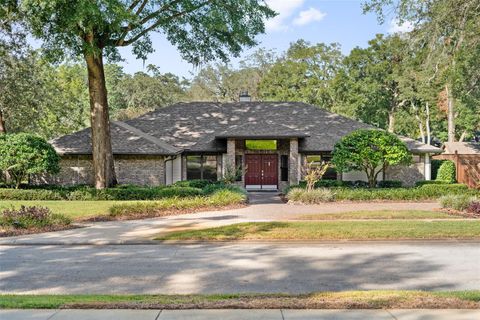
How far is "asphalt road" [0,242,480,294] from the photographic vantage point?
27.1 ft

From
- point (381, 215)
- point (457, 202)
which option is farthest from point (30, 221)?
point (457, 202)

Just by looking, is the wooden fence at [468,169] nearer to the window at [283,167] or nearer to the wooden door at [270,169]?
the window at [283,167]

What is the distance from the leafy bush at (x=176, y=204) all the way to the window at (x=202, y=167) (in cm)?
787

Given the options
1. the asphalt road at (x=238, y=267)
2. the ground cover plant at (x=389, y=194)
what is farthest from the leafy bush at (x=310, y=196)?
the asphalt road at (x=238, y=267)

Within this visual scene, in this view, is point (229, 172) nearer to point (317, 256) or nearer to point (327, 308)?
point (317, 256)

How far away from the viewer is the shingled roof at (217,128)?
90.2ft

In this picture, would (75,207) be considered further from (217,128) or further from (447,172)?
(447,172)

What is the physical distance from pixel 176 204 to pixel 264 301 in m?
13.2

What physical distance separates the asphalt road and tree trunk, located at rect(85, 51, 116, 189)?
39.0 ft

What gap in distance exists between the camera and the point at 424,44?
57.0 ft

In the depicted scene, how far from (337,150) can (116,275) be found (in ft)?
57.7

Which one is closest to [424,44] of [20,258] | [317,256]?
[317,256]

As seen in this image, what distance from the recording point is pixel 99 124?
23688mm

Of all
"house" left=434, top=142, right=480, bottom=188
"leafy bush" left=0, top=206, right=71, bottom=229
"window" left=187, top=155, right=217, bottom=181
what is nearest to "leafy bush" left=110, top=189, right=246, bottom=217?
"leafy bush" left=0, top=206, right=71, bottom=229
